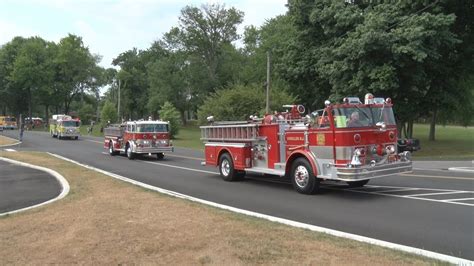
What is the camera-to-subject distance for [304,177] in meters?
13.1

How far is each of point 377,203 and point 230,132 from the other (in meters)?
6.29

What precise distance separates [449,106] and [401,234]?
27.3 metres

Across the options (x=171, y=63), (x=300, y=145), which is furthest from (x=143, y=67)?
(x=300, y=145)

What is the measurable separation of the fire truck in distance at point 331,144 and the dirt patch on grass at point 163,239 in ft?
11.8

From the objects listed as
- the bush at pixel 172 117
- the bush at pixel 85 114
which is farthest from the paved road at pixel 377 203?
the bush at pixel 85 114

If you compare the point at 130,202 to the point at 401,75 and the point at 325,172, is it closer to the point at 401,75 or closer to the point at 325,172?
the point at 325,172

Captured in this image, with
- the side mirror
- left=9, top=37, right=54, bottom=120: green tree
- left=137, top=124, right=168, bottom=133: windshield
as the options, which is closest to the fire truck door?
the side mirror

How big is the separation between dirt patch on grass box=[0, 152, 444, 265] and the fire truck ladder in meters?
5.12

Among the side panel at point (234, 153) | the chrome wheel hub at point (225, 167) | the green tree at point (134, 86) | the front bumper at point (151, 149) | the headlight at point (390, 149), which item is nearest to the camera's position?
the headlight at point (390, 149)

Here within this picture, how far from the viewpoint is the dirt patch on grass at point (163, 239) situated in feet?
→ 20.6

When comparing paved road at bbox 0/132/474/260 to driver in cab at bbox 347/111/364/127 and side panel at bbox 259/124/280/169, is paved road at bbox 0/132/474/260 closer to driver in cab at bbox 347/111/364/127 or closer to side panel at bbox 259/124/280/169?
side panel at bbox 259/124/280/169

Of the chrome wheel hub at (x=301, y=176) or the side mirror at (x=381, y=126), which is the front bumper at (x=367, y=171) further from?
the chrome wheel hub at (x=301, y=176)

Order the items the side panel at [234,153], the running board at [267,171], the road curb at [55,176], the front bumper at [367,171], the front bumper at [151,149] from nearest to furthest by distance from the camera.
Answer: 1. the road curb at [55,176]
2. the front bumper at [367,171]
3. the running board at [267,171]
4. the side panel at [234,153]
5. the front bumper at [151,149]

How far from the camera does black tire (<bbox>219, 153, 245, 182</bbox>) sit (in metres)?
16.3
